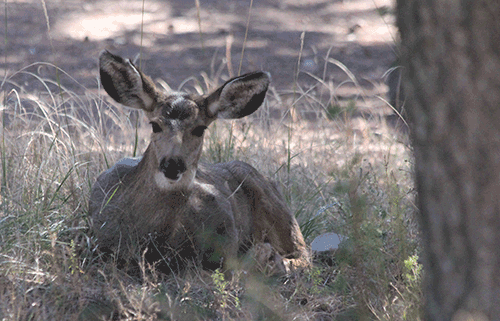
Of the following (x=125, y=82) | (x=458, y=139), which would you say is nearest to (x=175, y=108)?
(x=125, y=82)

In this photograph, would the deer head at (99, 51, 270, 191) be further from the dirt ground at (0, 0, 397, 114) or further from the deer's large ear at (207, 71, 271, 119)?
the dirt ground at (0, 0, 397, 114)

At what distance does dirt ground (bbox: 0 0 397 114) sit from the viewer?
32.0ft

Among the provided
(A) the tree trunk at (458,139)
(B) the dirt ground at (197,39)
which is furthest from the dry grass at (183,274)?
(B) the dirt ground at (197,39)

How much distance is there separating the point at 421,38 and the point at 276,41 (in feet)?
30.9

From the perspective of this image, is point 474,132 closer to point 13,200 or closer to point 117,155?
point 13,200

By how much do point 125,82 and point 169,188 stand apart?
2.22 feet

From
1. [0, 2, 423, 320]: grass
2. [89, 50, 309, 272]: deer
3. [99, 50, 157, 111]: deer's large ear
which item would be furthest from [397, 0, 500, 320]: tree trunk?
[99, 50, 157, 111]: deer's large ear

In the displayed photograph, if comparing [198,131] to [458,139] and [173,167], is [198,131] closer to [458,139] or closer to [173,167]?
[173,167]

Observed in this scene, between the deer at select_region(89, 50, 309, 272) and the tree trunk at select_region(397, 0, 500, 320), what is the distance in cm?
181

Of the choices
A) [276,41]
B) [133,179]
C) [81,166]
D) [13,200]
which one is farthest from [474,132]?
[276,41]

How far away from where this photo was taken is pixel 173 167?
3.73 meters

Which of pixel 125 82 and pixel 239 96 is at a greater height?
pixel 125 82

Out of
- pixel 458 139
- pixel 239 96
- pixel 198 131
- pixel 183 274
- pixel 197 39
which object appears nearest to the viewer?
pixel 458 139

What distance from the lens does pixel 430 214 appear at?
2.14 m
